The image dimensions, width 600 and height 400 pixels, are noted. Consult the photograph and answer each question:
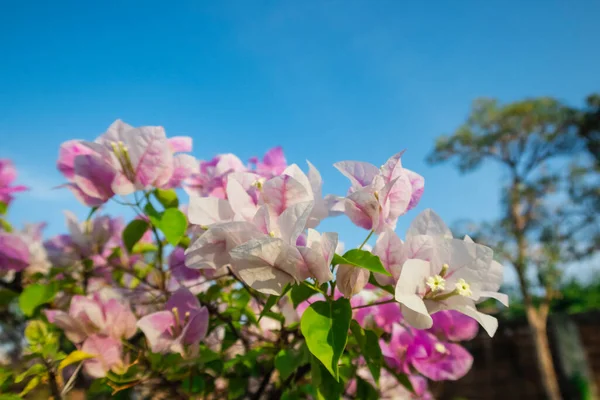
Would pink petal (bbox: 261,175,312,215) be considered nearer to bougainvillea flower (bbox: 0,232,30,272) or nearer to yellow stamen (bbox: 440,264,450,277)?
yellow stamen (bbox: 440,264,450,277)

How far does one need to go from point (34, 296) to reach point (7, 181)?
1.16 feet

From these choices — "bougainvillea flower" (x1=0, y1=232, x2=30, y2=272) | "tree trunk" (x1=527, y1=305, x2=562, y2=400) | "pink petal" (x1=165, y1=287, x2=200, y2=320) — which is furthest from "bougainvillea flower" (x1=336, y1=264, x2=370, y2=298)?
"tree trunk" (x1=527, y1=305, x2=562, y2=400)

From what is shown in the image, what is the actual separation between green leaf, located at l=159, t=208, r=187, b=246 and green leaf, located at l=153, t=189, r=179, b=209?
6 cm

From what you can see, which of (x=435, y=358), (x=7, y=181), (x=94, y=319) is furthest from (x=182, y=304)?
(x=7, y=181)

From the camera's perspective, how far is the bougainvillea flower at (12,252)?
789 mm

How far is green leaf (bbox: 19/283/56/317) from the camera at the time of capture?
0.71m

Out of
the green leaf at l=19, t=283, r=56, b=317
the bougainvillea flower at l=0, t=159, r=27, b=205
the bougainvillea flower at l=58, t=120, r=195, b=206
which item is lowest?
the green leaf at l=19, t=283, r=56, b=317

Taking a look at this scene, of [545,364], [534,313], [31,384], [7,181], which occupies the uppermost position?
[534,313]

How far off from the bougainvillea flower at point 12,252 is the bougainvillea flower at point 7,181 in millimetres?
176

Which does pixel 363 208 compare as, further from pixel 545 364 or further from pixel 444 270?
pixel 545 364

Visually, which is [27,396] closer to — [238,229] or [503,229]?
[238,229]

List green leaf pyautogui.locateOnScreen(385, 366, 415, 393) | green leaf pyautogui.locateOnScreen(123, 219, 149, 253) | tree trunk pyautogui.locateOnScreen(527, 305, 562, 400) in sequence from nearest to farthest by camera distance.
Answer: green leaf pyautogui.locateOnScreen(385, 366, 415, 393) → green leaf pyautogui.locateOnScreen(123, 219, 149, 253) → tree trunk pyautogui.locateOnScreen(527, 305, 562, 400)

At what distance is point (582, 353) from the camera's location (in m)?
5.06

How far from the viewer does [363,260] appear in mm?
403
